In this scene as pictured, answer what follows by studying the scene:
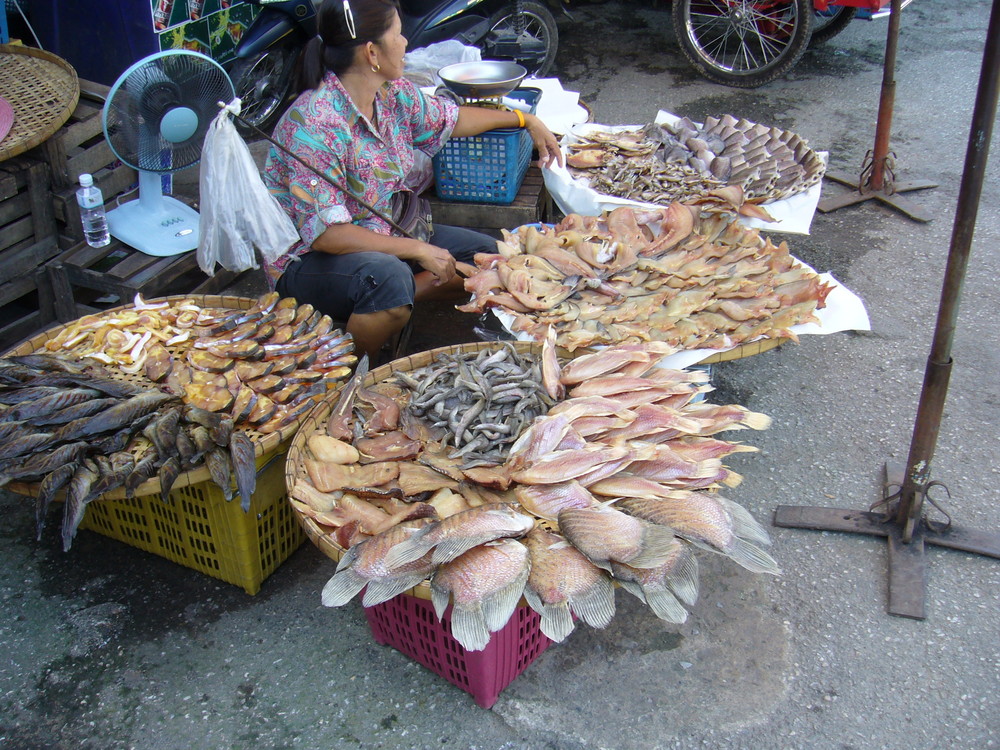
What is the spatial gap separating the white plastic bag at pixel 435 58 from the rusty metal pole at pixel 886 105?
2344 millimetres

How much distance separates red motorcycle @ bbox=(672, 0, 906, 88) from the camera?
6.39 m

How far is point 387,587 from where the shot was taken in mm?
1933

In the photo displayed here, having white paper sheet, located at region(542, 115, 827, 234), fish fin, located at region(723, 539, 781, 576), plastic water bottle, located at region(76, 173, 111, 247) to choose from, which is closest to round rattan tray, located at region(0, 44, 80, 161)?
plastic water bottle, located at region(76, 173, 111, 247)

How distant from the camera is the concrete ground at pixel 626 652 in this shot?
2.31 m

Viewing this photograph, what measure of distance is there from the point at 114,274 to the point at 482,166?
1.73 m

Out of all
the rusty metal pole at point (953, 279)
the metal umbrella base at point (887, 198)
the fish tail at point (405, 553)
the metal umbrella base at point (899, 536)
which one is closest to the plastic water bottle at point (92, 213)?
the fish tail at point (405, 553)

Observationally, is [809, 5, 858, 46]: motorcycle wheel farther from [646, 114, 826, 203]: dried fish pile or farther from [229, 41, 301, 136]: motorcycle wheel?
[229, 41, 301, 136]: motorcycle wheel

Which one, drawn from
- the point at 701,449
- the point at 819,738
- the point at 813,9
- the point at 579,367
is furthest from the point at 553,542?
the point at 813,9

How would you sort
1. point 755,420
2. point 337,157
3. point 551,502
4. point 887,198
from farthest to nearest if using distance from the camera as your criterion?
point 887,198 → point 337,157 → point 755,420 → point 551,502

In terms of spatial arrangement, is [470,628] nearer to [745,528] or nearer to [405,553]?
[405,553]

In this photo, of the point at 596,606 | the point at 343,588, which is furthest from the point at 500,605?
the point at 343,588

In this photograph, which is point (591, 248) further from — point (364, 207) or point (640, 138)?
point (640, 138)

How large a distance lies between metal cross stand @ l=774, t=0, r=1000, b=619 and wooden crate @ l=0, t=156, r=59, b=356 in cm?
329

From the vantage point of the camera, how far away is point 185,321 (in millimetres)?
2908
